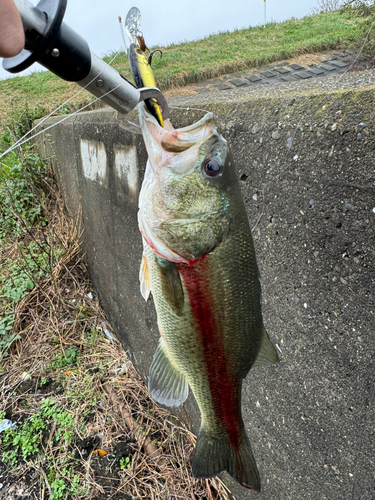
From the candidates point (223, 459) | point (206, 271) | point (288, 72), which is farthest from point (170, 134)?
point (288, 72)

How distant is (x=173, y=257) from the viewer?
1042 millimetres

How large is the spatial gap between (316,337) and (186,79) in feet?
22.8

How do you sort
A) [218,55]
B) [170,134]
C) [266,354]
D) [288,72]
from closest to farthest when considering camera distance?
[170,134] → [266,354] → [288,72] → [218,55]

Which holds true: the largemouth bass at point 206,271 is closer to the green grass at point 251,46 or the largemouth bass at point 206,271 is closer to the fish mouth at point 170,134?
the fish mouth at point 170,134

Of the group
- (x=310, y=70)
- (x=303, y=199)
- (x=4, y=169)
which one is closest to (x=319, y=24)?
(x=310, y=70)

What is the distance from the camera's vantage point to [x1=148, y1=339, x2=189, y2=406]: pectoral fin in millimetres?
1191

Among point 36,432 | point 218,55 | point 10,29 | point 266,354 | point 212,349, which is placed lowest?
point 36,432

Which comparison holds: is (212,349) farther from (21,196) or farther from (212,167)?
(21,196)

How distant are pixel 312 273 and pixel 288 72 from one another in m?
7.95

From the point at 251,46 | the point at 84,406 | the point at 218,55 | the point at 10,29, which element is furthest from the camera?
the point at 251,46

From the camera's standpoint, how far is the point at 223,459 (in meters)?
1.14

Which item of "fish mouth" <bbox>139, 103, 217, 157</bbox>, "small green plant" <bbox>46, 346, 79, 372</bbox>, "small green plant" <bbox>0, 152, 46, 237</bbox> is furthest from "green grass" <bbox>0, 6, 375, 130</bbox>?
"fish mouth" <bbox>139, 103, 217, 157</bbox>

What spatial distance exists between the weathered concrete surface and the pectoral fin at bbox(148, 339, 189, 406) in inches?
22.2

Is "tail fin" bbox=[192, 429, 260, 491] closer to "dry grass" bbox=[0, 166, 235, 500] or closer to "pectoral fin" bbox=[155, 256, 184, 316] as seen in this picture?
"pectoral fin" bbox=[155, 256, 184, 316]
